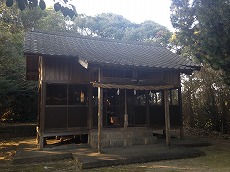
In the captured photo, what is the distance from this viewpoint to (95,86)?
905 centimetres

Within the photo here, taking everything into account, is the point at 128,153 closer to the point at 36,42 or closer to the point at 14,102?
the point at 36,42

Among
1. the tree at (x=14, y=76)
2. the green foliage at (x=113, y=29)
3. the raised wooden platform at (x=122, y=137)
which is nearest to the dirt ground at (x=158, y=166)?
the raised wooden platform at (x=122, y=137)

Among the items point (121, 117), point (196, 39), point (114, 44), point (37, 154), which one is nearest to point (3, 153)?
point (37, 154)

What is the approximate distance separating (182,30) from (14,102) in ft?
47.3

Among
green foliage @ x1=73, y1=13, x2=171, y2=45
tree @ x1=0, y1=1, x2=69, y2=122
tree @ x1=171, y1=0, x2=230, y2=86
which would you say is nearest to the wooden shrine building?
tree @ x1=171, y1=0, x2=230, y2=86

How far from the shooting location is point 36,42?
35.2 feet

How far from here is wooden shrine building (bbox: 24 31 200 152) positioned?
9633 millimetres

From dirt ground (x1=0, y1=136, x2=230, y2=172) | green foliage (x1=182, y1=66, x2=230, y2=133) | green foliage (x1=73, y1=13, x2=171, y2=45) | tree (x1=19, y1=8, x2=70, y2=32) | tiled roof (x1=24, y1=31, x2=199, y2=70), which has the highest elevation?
green foliage (x1=73, y1=13, x2=171, y2=45)

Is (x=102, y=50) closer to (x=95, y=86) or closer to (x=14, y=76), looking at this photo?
(x=95, y=86)

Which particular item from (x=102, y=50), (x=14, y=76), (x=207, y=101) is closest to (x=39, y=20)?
(x=14, y=76)

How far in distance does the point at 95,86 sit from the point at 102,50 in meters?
3.63

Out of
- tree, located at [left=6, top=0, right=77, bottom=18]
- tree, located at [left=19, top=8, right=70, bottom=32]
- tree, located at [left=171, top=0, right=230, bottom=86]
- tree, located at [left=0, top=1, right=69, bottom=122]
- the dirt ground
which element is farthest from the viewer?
tree, located at [left=19, top=8, right=70, bottom=32]

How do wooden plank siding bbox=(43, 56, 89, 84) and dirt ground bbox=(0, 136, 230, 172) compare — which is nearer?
dirt ground bbox=(0, 136, 230, 172)

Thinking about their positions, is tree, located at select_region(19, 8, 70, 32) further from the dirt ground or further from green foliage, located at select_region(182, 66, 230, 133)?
the dirt ground
